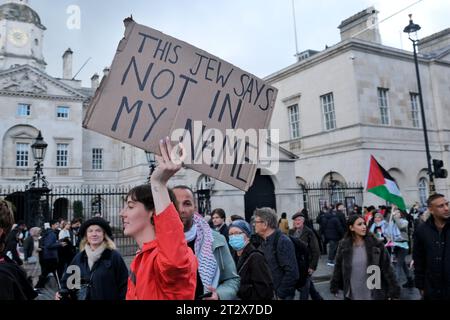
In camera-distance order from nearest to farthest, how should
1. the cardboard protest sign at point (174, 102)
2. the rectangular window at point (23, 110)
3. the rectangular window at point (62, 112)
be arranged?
the cardboard protest sign at point (174, 102) → the rectangular window at point (23, 110) → the rectangular window at point (62, 112)

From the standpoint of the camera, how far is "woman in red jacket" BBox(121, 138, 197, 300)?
1827 millimetres

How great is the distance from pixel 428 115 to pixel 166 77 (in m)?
27.1

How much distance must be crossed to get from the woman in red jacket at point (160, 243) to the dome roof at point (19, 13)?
56.5m

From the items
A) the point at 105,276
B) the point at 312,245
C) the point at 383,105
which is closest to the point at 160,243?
the point at 105,276

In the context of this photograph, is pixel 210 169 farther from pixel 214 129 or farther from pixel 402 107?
pixel 402 107

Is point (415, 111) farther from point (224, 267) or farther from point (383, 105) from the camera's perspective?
point (224, 267)

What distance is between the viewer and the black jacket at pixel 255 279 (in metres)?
3.69

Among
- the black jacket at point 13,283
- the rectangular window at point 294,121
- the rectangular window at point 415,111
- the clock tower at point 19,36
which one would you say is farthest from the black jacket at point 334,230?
the clock tower at point 19,36

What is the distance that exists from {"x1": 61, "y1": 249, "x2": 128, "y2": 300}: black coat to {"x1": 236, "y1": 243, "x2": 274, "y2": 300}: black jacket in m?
1.12

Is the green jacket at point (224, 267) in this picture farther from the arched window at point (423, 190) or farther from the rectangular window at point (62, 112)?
the rectangular window at point (62, 112)

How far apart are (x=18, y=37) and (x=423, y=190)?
1916 inches

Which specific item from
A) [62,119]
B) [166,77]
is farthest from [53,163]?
[166,77]

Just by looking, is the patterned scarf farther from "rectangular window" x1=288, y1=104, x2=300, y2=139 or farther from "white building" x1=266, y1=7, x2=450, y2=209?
"rectangular window" x1=288, y1=104, x2=300, y2=139

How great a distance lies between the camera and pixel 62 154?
4062cm
